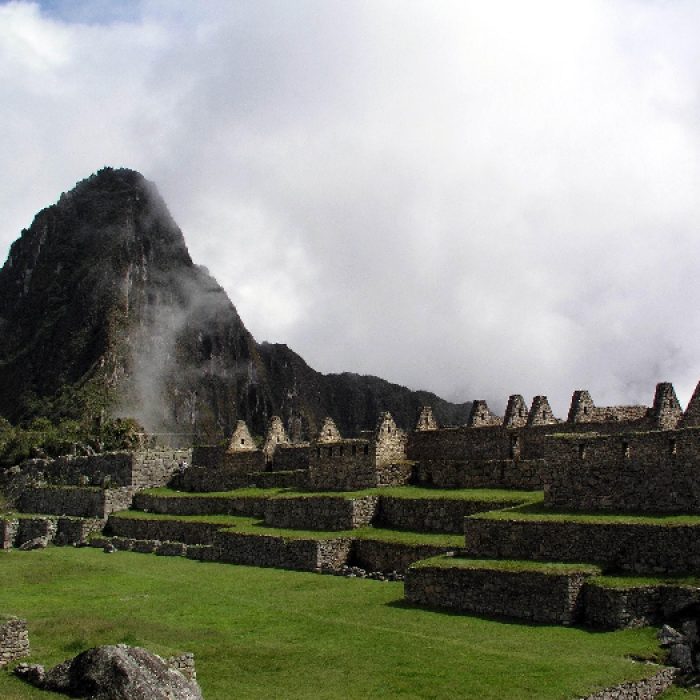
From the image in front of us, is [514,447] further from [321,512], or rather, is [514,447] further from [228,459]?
[228,459]

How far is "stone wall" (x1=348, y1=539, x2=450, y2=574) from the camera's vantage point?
80.1 feet

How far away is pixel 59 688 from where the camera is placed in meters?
14.0

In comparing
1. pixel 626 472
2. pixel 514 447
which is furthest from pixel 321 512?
pixel 626 472

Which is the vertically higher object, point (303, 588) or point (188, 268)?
point (188, 268)

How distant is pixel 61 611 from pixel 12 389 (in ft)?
445

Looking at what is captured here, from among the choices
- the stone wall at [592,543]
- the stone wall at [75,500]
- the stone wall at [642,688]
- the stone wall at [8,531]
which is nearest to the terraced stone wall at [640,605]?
the stone wall at [592,543]

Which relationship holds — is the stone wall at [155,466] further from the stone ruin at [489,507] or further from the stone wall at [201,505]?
the stone wall at [201,505]

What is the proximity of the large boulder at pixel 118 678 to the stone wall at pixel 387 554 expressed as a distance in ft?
36.7

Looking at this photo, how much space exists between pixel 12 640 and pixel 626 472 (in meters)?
13.9

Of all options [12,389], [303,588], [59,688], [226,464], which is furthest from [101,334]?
[59,688]

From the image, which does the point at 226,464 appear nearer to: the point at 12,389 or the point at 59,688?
the point at 59,688

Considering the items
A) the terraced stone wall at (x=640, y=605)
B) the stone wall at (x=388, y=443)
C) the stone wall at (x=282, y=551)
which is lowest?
the stone wall at (x=282, y=551)

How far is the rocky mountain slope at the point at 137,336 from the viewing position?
139500 millimetres

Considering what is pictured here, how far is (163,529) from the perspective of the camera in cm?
3572
